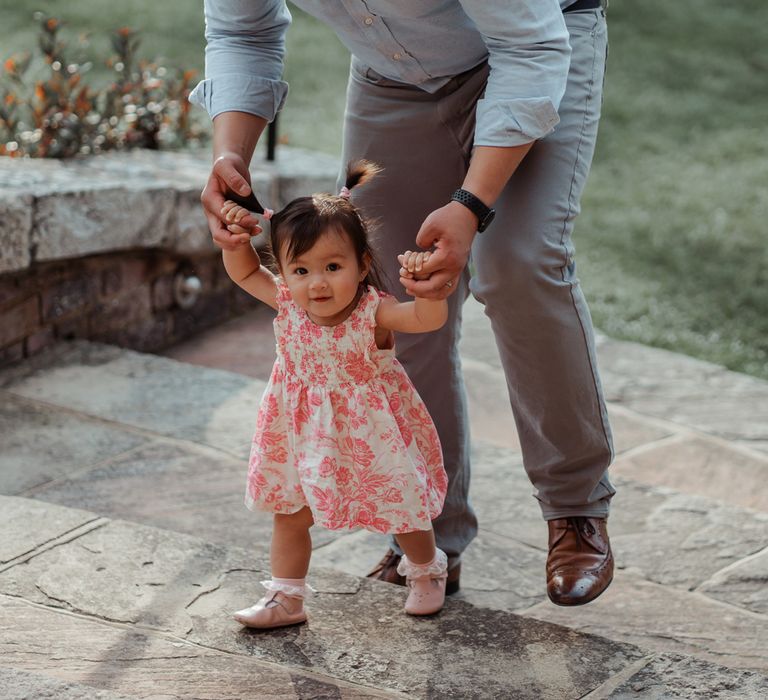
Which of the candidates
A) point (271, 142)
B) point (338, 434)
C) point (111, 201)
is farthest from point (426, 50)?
point (271, 142)

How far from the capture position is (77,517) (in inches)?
98.7

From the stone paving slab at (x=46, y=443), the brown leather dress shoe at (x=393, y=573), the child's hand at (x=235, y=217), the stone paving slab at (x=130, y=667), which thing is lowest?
the stone paving slab at (x=46, y=443)

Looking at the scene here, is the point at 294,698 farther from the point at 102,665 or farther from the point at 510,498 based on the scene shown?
the point at 510,498

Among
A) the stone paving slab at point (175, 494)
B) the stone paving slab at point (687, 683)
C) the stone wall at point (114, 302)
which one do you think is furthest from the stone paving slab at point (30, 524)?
the stone wall at point (114, 302)

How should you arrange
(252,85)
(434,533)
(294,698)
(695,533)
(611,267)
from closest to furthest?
(294,698)
(252,85)
(434,533)
(695,533)
(611,267)

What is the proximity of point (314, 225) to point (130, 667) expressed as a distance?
31.7 inches

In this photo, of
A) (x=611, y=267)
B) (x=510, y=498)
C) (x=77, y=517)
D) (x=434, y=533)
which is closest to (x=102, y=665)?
(x=77, y=517)

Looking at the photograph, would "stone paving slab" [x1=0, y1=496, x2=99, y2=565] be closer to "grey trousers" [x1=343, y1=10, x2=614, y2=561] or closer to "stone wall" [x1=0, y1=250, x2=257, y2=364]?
"grey trousers" [x1=343, y1=10, x2=614, y2=561]

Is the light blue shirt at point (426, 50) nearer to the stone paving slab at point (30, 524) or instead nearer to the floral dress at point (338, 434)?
the floral dress at point (338, 434)

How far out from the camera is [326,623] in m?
2.23

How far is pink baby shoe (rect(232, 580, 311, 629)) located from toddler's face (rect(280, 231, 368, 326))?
0.52 metres

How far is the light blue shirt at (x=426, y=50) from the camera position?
6.59ft

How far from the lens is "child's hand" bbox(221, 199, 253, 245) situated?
2143 millimetres

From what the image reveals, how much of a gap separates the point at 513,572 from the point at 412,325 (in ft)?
3.45
